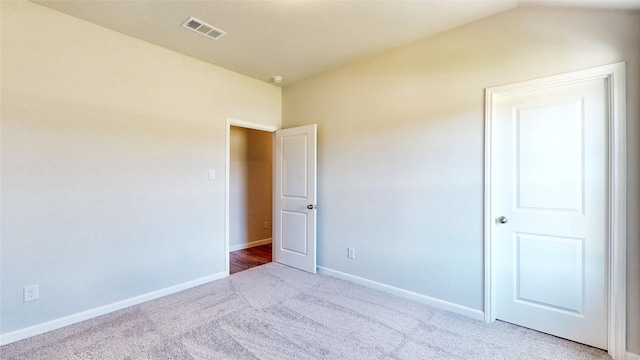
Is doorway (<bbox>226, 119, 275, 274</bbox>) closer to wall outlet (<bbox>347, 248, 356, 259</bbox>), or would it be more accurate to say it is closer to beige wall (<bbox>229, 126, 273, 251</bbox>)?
beige wall (<bbox>229, 126, 273, 251</bbox>)

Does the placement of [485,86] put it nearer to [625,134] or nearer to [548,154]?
[548,154]

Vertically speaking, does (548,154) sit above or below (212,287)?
above

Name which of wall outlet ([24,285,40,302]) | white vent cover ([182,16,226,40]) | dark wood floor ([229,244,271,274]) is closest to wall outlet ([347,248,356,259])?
dark wood floor ([229,244,271,274])

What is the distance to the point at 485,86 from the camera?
2354 mm

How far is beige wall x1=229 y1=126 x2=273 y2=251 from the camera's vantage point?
4816 millimetres

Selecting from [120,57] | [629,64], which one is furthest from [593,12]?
[120,57]

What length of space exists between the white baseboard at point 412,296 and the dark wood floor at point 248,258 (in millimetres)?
1094

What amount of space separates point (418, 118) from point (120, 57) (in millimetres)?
2976

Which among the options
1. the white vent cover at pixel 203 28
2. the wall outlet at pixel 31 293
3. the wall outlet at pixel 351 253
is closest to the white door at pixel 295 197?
the wall outlet at pixel 351 253

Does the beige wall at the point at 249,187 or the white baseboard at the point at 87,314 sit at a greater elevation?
the beige wall at the point at 249,187

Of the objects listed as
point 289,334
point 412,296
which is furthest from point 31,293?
point 412,296

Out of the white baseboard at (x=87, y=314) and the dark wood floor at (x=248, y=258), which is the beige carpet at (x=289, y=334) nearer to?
the white baseboard at (x=87, y=314)

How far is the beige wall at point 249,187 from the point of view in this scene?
15.8ft

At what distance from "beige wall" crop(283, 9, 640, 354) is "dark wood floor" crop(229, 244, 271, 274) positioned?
113 cm
